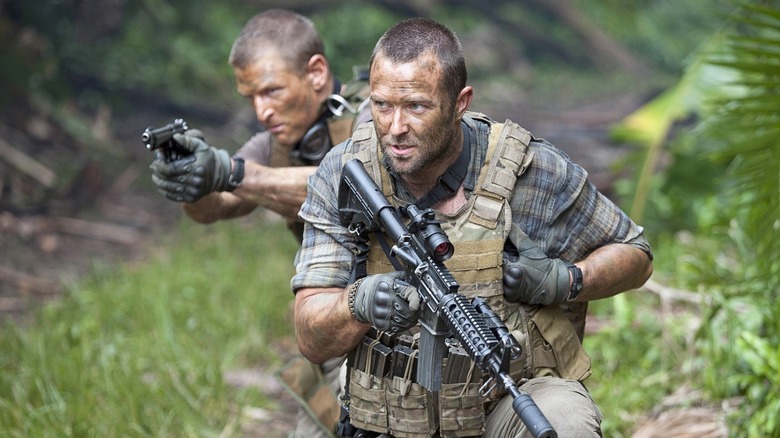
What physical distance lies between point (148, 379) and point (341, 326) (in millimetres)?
2763

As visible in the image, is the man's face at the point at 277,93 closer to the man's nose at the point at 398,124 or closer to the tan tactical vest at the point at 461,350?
the tan tactical vest at the point at 461,350

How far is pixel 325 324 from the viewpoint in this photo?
3.32m

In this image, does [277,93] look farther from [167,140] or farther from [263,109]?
[167,140]

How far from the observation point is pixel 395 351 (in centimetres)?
336

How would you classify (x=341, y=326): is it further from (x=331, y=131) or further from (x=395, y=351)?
(x=331, y=131)

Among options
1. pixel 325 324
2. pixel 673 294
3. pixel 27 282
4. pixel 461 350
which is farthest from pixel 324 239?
pixel 27 282

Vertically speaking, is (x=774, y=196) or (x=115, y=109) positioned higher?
(x=115, y=109)

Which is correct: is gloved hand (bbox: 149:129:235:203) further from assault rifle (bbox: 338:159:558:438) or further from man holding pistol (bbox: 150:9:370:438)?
assault rifle (bbox: 338:159:558:438)

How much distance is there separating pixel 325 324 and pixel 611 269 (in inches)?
38.6

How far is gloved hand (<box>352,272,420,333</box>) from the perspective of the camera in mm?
3025

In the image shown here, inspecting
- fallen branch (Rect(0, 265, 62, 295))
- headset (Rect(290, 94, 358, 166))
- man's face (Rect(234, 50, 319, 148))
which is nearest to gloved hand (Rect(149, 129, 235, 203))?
man's face (Rect(234, 50, 319, 148))

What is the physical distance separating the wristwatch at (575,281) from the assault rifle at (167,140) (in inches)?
63.0

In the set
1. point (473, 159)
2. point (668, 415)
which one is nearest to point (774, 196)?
point (668, 415)

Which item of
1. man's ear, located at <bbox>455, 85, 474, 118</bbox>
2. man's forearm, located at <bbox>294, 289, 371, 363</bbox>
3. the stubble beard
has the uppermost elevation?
man's ear, located at <bbox>455, 85, 474, 118</bbox>
